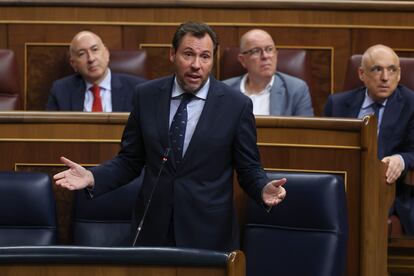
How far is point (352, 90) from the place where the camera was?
1746 millimetres

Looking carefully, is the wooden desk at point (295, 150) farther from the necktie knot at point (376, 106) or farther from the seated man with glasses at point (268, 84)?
the seated man with glasses at point (268, 84)

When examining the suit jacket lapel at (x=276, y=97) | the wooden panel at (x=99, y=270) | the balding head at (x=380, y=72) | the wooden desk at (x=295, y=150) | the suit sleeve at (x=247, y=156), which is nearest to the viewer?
the wooden panel at (x=99, y=270)

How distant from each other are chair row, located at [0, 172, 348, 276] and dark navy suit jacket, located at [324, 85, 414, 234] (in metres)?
0.25

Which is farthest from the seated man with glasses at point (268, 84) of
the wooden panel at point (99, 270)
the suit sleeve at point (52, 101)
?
the wooden panel at point (99, 270)

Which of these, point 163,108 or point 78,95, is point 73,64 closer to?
point 78,95

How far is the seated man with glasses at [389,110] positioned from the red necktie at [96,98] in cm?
43

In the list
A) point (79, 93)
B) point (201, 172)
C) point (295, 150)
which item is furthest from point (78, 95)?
point (201, 172)

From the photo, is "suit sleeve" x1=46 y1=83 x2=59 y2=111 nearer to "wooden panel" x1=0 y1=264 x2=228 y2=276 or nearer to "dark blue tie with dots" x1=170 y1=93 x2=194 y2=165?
"dark blue tie with dots" x1=170 y1=93 x2=194 y2=165

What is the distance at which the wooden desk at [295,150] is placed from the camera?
1.34m

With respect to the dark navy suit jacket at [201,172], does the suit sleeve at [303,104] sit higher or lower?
higher

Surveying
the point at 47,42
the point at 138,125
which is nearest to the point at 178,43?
the point at 138,125

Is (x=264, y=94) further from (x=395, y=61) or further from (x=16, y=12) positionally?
(x=16, y=12)

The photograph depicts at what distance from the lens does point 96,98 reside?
73.6 inches

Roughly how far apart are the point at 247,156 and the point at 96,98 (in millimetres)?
740
